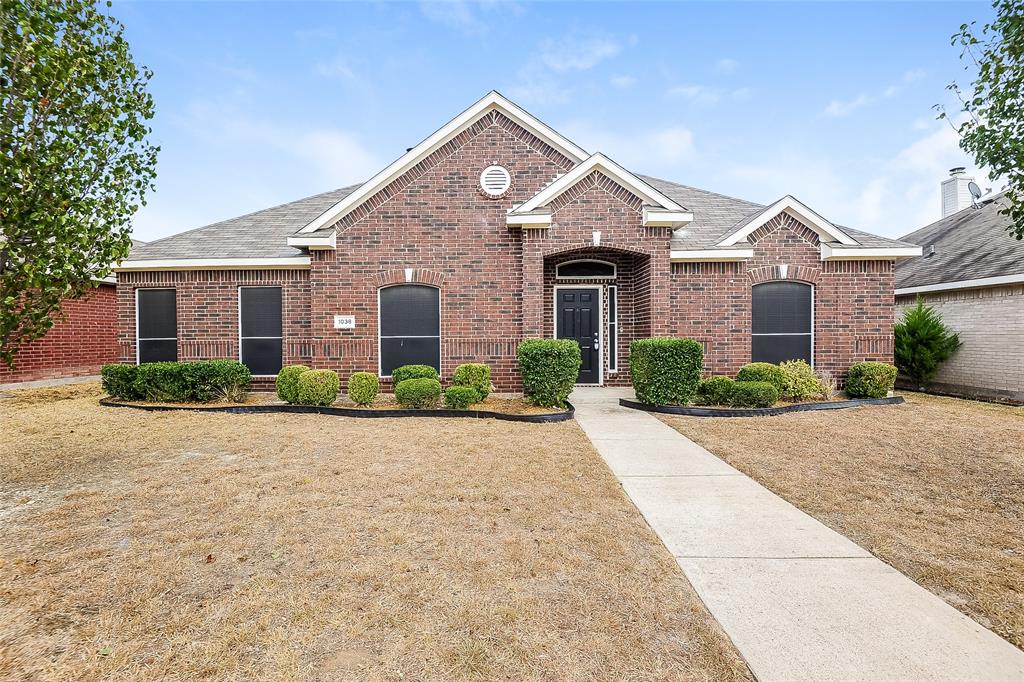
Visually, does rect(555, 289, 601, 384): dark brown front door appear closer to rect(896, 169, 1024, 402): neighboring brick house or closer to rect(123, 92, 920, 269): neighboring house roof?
rect(123, 92, 920, 269): neighboring house roof

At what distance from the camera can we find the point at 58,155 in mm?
4133

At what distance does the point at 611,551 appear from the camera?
3.42 meters

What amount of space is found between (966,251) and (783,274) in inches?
283

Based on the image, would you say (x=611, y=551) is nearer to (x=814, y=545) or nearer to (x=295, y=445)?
(x=814, y=545)

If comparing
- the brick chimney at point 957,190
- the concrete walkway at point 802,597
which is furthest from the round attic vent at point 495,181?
the brick chimney at point 957,190

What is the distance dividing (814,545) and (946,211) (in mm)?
22552

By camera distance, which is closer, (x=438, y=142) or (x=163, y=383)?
(x=163, y=383)

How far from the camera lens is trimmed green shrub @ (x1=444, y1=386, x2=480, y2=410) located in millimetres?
8648

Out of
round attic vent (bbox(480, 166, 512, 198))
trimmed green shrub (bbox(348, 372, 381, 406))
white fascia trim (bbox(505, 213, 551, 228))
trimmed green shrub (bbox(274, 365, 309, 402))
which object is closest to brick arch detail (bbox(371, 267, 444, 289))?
white fascia trim (bbox(505, 213, 551, 228))

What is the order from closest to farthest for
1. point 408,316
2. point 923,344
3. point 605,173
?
point 605,173 < point 408,316 < point 923,344

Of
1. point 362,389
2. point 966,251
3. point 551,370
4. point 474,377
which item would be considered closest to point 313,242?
point 362,389

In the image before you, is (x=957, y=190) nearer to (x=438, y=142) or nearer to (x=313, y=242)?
(x=438, y=142)

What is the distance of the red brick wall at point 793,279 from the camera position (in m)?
10.7

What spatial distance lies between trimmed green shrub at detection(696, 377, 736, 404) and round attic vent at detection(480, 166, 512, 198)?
6133mm
